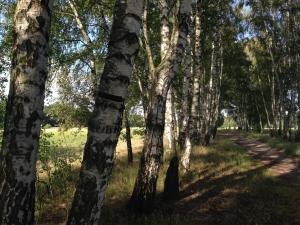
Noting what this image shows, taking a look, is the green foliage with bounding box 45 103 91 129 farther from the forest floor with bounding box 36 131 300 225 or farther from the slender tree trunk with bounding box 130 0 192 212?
the slender tree trunk with bounding box 130 0 192 212

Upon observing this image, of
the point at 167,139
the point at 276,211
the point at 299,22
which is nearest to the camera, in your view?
the point at 276,211

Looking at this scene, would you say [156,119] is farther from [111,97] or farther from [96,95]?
[111,97]

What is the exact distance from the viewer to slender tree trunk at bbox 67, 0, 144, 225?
4.70 meters

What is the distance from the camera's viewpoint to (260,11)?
36531 mm

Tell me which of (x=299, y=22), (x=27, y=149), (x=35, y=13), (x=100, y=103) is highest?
(x=299, y=22)

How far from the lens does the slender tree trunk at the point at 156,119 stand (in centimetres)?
895

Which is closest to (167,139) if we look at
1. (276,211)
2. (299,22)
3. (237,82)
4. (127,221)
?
(276,211)

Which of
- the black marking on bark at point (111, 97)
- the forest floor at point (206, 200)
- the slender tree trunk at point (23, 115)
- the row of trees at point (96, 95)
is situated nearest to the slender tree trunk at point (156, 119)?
the row of trees at point (96, 95)

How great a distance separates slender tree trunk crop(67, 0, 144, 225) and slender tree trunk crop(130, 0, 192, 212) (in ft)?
13.7

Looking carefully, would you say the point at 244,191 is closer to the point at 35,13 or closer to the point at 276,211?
the point at 276,211

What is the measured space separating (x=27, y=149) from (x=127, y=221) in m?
4.28

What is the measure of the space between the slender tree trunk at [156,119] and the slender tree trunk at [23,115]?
4.90m

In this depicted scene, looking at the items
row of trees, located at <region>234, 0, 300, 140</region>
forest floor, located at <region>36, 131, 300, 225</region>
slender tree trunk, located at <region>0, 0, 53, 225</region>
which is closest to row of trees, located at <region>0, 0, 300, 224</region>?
slender tree trunk, located at <region>0, 0, 53, 225</region>

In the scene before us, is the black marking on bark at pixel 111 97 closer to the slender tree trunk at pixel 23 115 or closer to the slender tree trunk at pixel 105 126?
the slender tree trunk at pixel 105 126
